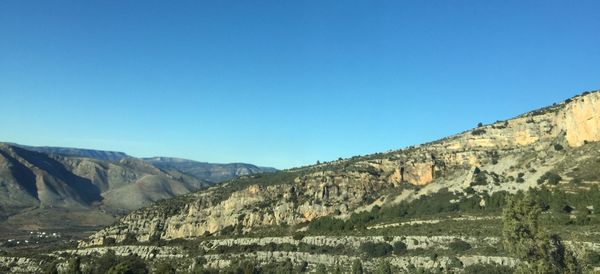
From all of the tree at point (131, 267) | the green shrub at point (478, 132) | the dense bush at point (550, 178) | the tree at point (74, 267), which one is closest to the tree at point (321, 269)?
the tree at point (131, 267)

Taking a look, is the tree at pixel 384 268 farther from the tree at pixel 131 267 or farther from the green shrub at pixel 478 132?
the green shrub at pixel 478 132

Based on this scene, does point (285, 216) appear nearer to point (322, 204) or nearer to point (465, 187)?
point (322, 204)

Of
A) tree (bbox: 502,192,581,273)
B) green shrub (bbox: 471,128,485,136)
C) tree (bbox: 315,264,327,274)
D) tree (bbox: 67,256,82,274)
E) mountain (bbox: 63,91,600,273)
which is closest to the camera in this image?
tree (bbox: 502,192,581,273)

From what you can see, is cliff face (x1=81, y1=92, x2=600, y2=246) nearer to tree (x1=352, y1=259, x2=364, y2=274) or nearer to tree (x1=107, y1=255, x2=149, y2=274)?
tree (x1=107, y1=255, x2=149, y2=274)

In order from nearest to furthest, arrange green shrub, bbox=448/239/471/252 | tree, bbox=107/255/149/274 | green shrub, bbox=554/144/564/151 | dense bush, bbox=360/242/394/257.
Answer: green shrub, bbox=448/239/471/252, dense bush, bbox=360/242/394/257, tree, bbox=107/255/149/274, green shrub, bbox=554/144/564/151

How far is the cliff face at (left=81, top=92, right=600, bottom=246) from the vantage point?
11494 centimetres

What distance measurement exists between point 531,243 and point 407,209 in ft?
193

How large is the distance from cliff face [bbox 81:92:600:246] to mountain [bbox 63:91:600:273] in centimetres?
34

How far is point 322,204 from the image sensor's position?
123250mm

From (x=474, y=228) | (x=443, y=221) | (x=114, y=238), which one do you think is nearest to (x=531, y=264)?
(x=474, y=228)

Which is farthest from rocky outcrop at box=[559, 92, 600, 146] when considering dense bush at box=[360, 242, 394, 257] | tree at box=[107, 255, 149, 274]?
tree at box=[107, 255, 149, 274]

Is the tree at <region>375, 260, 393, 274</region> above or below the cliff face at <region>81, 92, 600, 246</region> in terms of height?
below

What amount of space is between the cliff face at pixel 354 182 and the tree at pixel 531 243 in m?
58.6

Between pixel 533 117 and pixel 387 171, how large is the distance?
36885mm
